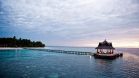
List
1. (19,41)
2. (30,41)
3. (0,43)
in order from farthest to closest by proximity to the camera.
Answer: (30,41) → (19,41) → (0,43)

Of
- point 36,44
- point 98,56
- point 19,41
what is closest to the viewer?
point 98,56

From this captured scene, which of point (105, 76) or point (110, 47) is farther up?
point (110, 47)

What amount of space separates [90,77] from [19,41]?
147m

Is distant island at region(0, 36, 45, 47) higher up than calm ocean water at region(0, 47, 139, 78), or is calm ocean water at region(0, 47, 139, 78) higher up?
distant island at region(0, 36, 45, 47)

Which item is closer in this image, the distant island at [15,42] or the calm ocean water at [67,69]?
the calm ocean water at [67,69]

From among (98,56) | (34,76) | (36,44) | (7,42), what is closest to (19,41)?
(7,42)

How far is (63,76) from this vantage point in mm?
31047

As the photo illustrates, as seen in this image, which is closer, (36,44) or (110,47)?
(110,47)

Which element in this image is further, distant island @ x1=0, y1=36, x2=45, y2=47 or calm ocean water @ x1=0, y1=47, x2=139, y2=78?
distant island @ x1=0, y1=36, x2=45, y2=47

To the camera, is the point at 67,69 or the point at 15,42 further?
the point at 15,42

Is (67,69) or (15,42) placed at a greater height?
(15,42)

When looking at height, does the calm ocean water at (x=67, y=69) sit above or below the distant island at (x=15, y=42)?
below

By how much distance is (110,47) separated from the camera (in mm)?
71000

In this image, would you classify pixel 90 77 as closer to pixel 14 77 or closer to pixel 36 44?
pixel 14 77
